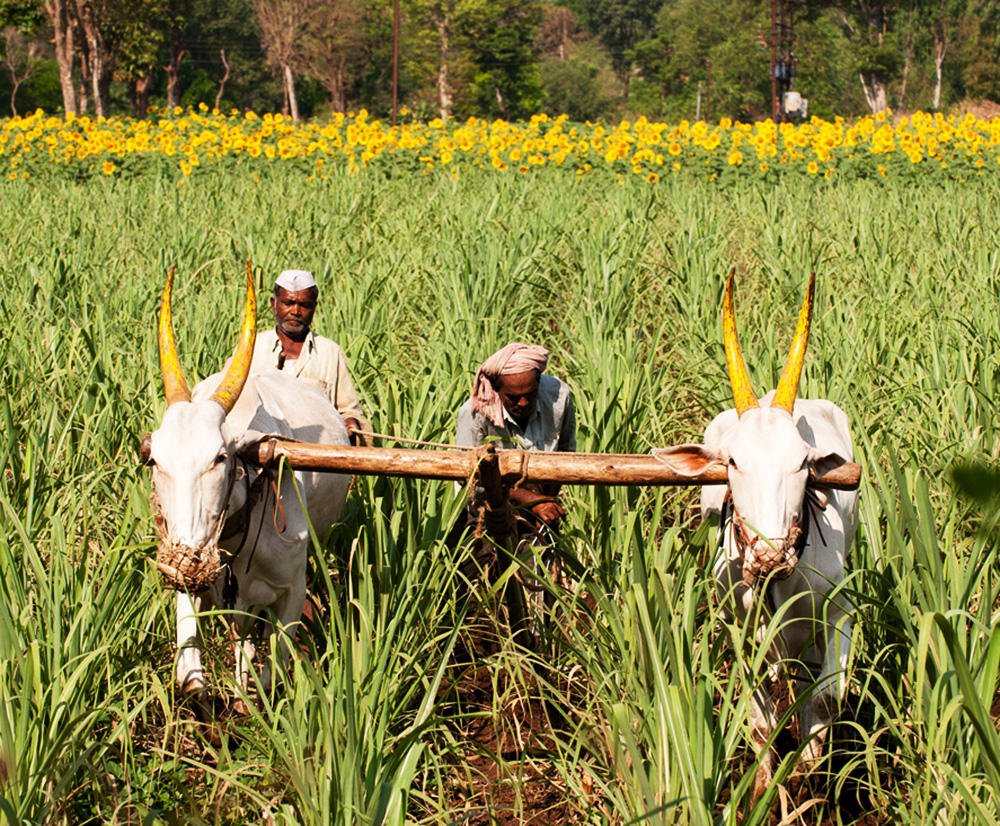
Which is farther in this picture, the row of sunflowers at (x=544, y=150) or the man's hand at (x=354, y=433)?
the row of sunflowers at (x=544, y=150)

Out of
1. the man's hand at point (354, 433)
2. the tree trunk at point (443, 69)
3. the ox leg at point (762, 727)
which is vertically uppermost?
the tree trunk at point (443, 69)

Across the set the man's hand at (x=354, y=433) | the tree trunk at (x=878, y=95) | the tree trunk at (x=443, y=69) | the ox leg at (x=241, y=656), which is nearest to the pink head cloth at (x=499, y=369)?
the man's hand at (x=354, y=433)

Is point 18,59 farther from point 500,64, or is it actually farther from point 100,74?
point 500,64

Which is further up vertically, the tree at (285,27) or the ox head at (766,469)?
the tree at (285,27)

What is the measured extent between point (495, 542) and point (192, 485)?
2.73 feet

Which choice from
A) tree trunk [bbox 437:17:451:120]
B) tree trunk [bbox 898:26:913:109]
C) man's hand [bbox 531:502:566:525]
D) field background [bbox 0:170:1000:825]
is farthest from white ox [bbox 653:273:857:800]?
tree trunk [bbox 898:26:913:109]

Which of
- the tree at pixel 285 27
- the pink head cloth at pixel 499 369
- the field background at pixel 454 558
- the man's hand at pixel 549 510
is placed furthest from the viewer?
the tree at pixel 285 27

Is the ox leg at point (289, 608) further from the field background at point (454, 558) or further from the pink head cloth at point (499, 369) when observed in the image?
the pink head cloth at point (499, 369)

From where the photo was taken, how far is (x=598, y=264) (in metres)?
6.04

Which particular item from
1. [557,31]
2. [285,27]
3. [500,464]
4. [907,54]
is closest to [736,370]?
[500,464]

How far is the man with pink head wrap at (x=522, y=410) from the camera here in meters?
3.24

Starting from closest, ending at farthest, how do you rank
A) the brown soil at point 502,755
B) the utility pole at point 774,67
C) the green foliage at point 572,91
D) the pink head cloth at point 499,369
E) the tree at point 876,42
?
the brown soil at point 502,755, the pink head cloth at point 499,369, the utility pole at point 774,67, the tree at point 876,42, the green foliage at point 572,91

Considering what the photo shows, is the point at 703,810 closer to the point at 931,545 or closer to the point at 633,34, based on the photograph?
the point at 931,545

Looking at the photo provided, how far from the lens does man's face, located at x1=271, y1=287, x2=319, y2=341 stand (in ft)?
11.9
